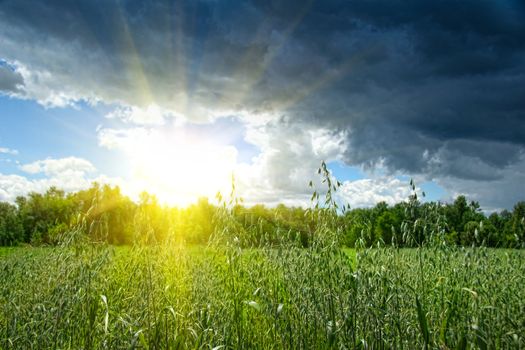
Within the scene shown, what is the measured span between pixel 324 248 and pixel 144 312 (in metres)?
2.15

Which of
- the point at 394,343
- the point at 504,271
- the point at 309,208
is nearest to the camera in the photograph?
the point at 394,343

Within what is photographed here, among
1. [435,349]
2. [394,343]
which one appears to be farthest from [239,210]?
[435,349]

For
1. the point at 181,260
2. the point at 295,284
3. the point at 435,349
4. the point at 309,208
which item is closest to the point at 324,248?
the point at 309,208

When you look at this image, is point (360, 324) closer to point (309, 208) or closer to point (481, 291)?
point (309, 208)

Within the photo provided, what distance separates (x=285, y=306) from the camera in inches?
167

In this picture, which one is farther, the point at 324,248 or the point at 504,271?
the point at 504,271

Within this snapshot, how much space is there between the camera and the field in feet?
11.9

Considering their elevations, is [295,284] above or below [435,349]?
above

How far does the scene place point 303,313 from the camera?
13.6 feet

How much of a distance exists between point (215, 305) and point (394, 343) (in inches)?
80.9

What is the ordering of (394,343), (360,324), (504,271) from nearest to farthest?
(394,343) < (360,324) < (504,271)

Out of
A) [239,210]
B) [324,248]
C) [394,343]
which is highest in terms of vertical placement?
[239,210]

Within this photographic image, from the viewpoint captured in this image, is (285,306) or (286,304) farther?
(286,304)

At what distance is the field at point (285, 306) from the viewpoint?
11.9 feet
